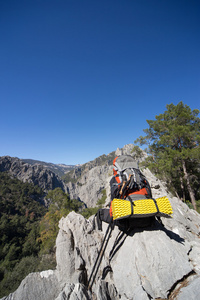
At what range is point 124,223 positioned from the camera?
11.7 ft

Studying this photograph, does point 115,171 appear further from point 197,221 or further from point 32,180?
point 32,180

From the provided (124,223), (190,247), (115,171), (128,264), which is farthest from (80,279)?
(115,171)

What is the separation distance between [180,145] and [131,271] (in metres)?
15.6

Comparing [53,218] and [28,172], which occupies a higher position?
[28,172]

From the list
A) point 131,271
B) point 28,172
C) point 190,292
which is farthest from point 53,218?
point 28,172

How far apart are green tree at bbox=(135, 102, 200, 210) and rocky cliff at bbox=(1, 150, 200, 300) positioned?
33.7 feet

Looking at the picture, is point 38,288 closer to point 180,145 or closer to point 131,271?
point 131,271

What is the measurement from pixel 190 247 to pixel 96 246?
146 inches

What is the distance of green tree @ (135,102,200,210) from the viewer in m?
13.8

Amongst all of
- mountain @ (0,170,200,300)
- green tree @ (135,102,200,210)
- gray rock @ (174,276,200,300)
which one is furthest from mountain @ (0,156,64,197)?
gray rock @ (174,276,200,300)

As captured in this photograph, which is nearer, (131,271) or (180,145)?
(131,271)

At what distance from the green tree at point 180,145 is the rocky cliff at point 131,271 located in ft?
33.7

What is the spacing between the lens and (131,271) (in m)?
→ 3.32

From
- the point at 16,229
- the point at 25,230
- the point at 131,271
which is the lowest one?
the point at 25,230
